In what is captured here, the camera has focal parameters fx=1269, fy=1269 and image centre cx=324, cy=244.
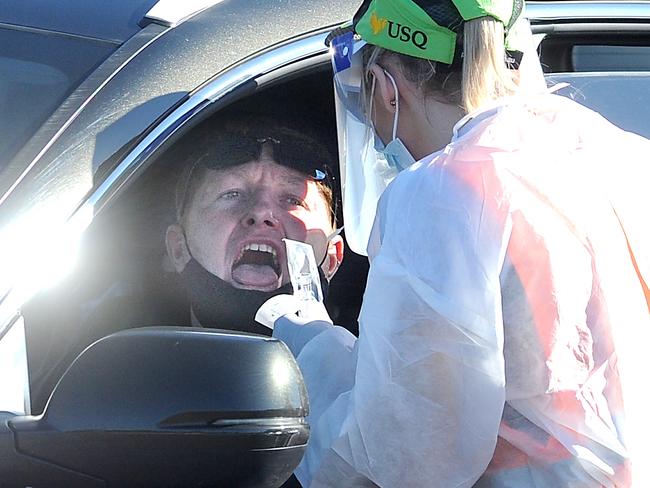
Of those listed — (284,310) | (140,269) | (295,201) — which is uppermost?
(295,201)

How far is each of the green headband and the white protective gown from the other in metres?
0.30

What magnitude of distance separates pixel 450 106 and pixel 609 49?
644 millimetres

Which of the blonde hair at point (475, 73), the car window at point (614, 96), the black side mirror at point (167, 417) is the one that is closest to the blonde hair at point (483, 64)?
the blonde hair at point (475, 73)

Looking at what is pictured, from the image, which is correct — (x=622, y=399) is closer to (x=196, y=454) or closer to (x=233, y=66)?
(x=196, y=454)

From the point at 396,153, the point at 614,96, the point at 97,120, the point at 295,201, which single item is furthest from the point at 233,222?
the point at 614,96

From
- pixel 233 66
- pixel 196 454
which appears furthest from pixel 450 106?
pixel 196 454

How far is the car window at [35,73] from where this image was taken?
6.47ft

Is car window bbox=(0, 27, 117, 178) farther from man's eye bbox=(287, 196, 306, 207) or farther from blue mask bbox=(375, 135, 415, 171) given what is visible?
man's eye bbox=(287, 196, 306, 207)

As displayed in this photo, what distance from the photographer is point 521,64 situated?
7.34 ft

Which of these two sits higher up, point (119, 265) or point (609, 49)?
point (609, 49)

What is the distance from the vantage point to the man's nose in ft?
8.43

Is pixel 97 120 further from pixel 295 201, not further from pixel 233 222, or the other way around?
pixel 295 201

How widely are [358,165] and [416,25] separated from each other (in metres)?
0.47

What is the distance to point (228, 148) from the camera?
2.57m
